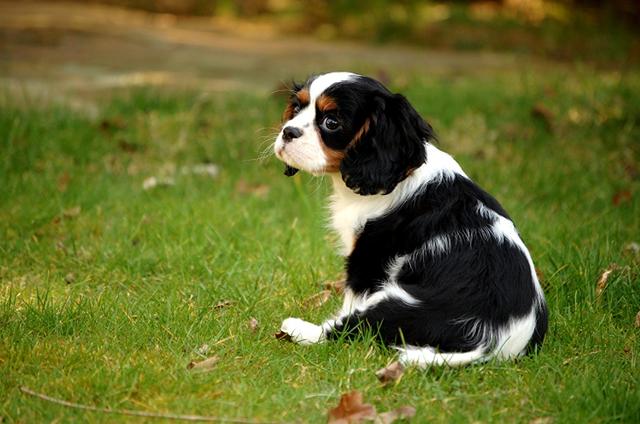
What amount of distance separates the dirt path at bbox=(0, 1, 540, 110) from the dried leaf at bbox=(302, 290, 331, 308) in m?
4.14

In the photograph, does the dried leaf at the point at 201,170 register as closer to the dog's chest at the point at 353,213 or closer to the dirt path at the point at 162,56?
the dirt path at the point at 162,56

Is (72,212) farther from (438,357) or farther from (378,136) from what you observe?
(438,357)

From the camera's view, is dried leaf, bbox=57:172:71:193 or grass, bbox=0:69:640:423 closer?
grass, bbox=0:69:640:423

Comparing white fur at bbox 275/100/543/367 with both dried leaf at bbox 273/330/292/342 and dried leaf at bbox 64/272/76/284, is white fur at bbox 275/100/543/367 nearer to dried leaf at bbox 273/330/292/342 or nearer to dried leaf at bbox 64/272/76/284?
dried leaf at bbox 273/330/292/342

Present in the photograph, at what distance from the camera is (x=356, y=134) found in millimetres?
3498

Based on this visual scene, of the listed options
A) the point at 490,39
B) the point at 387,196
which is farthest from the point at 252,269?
the point at 490,39

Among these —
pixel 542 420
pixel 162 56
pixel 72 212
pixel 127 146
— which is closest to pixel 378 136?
pixel 542 420

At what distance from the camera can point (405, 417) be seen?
115 inches

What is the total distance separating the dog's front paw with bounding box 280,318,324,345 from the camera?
3.47m

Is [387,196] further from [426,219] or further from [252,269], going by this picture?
[252,269]

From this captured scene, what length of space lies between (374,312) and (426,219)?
1.39 feet

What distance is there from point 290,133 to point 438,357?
1071mm

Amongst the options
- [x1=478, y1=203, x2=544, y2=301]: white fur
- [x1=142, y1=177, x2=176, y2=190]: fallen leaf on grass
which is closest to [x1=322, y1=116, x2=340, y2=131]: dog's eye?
[x1=478, y1=203, x2=544, y2=301]: white fur

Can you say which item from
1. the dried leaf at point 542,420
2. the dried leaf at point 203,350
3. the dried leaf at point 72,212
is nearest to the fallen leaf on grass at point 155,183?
the dried leaf at point 72,212
